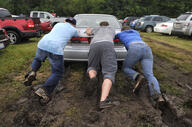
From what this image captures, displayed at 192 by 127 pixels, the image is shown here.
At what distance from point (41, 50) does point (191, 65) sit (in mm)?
4693

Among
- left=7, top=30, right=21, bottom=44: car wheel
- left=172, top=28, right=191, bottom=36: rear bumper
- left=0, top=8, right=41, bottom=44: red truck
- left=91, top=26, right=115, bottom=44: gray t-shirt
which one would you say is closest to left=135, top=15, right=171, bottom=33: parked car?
left=172, top=28, right=191, bottom=36: rear bumper

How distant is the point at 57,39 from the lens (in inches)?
127

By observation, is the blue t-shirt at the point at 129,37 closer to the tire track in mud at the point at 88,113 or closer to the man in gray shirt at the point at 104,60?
the man in gray shirt at the point at 104,60

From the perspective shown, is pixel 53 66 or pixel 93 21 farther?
pixel 93 21

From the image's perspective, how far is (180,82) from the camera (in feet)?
13.8

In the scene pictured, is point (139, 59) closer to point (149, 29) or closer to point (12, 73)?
point (12, 73)

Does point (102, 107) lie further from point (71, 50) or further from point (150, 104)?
point (71, 50)

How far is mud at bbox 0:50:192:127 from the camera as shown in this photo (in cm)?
258

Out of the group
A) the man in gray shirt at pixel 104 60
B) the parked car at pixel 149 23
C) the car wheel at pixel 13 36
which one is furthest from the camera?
the parked car at pixel 149 23

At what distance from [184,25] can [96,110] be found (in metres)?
10.5

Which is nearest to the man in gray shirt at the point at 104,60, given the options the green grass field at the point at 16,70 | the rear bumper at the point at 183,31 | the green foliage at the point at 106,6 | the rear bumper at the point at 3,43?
the green grass field at the point at 16,70

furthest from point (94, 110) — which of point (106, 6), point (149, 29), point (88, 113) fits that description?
point (106, 6)

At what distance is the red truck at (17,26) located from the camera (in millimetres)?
8542

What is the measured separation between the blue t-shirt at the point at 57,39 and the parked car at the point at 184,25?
9.83 m
